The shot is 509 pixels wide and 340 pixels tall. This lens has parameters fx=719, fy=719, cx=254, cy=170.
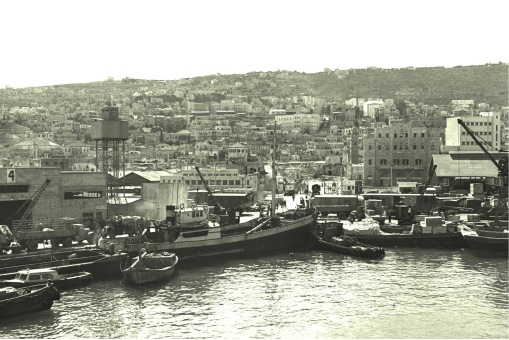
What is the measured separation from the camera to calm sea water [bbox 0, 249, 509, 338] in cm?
2998

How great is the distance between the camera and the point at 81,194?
51625 mm

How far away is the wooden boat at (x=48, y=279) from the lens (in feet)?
115

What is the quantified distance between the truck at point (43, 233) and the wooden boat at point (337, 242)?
1627 cm

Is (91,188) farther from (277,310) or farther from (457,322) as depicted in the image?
(457,322)

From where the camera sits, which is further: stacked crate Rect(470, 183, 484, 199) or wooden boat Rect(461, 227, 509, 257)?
stacked crate Rect(470, 183, 484, 199)

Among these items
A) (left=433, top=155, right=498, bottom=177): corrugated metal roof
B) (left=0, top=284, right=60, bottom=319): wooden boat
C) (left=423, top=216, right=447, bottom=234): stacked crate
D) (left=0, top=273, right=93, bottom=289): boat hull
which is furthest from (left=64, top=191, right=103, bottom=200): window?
(left=433, top=155, right=498, bottom=177): corrugated metal roof

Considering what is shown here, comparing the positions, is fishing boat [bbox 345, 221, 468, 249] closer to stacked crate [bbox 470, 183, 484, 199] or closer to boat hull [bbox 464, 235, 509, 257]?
boat hull [bbox 464, 235, 509, 257]

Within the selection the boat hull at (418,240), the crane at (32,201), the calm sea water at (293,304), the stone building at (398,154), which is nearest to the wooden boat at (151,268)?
the calm sea water at (293,304)

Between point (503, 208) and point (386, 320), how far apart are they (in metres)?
35.9

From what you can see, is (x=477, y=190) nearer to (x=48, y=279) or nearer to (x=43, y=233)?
(x=43, y=233)

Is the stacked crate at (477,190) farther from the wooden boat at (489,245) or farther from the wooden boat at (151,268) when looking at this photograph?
the wooden boat at (151,268)

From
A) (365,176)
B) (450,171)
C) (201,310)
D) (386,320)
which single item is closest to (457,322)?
(386,320)

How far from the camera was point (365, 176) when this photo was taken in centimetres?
9431

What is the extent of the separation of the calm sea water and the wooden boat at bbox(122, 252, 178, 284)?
62 cm
